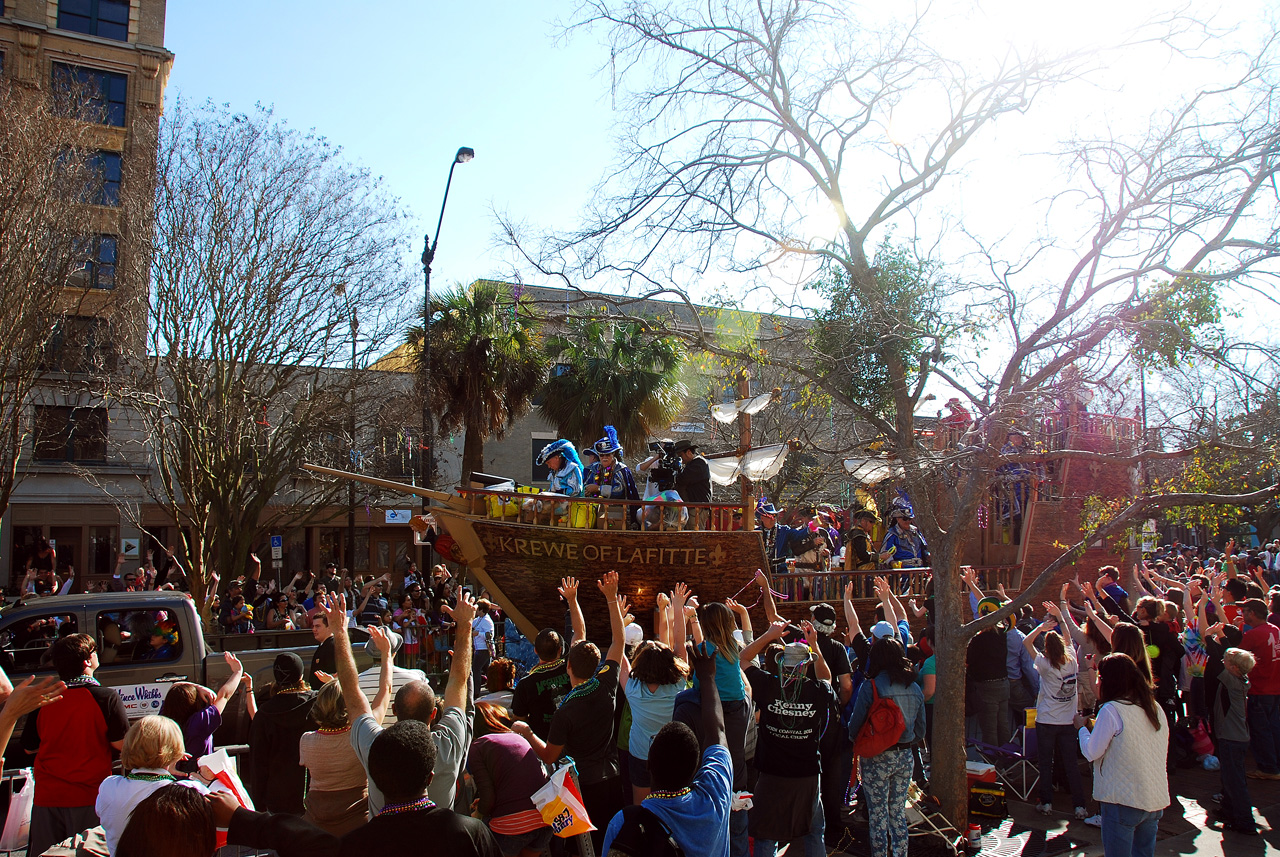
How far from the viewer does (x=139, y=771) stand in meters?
3.25

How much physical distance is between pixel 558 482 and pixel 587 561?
1.19m

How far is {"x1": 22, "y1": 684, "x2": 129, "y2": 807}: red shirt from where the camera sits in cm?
435

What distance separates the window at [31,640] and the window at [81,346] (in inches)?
443

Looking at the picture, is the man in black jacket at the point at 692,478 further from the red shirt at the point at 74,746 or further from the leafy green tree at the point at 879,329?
the red shirt at the point at 74,746

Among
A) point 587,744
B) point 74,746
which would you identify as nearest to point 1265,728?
point 587,744

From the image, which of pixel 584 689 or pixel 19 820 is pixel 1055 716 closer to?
pixel 584 689

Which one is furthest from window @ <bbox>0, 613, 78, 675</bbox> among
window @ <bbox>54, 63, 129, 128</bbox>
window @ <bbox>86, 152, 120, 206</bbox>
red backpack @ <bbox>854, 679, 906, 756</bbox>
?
window @ <bbox>54, 63, 129, 128</bbox>

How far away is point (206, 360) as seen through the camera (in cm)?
1720

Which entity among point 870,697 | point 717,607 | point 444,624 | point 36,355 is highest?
point 36,355

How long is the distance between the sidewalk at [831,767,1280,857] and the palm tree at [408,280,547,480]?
645 inches

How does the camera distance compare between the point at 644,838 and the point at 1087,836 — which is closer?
the point at 644,838

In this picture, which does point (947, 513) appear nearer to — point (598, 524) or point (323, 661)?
point (598, 524)

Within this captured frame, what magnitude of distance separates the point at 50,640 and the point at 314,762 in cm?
532

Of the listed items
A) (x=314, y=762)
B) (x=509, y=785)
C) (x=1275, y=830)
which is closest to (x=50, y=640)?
(x=314, y=762)
